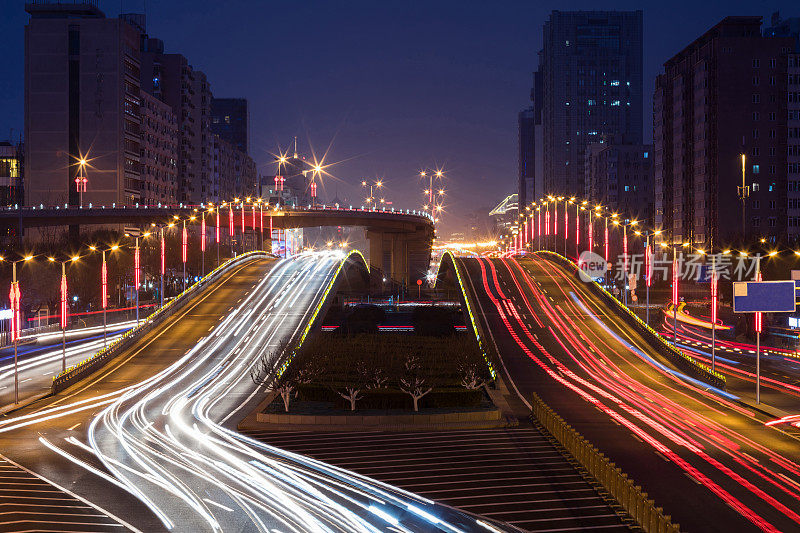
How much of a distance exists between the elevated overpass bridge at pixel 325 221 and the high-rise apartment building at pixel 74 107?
1071 cm

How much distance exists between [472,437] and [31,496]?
1611 cm

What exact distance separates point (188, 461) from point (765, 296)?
29.3 meters

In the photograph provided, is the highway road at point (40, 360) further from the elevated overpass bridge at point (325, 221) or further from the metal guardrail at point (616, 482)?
the elevated overpass bridge at point (325, 221)

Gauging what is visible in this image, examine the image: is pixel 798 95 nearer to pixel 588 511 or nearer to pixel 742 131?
pixel 742 131

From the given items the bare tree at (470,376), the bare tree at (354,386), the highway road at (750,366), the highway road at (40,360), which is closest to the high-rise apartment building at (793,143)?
the highway road at (750,366)

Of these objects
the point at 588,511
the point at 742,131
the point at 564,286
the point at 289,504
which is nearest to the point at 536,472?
the point at 588,511

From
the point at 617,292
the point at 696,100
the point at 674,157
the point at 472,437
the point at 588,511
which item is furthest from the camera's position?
the point at 674,157

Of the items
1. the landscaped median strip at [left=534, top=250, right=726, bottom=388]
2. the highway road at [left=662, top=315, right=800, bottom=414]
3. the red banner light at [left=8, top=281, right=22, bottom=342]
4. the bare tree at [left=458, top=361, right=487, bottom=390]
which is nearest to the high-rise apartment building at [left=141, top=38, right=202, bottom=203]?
the landscaped median strip at [left=534, top=250, right=726, bottom=388]

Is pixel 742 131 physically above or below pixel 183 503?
above

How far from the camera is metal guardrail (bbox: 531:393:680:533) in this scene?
19031 millimetres

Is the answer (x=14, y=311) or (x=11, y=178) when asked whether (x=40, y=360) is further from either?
(x=11, y=178)

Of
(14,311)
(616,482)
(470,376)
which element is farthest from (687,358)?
(14,311)

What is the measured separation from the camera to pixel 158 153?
525ft

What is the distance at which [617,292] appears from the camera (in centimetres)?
12125
